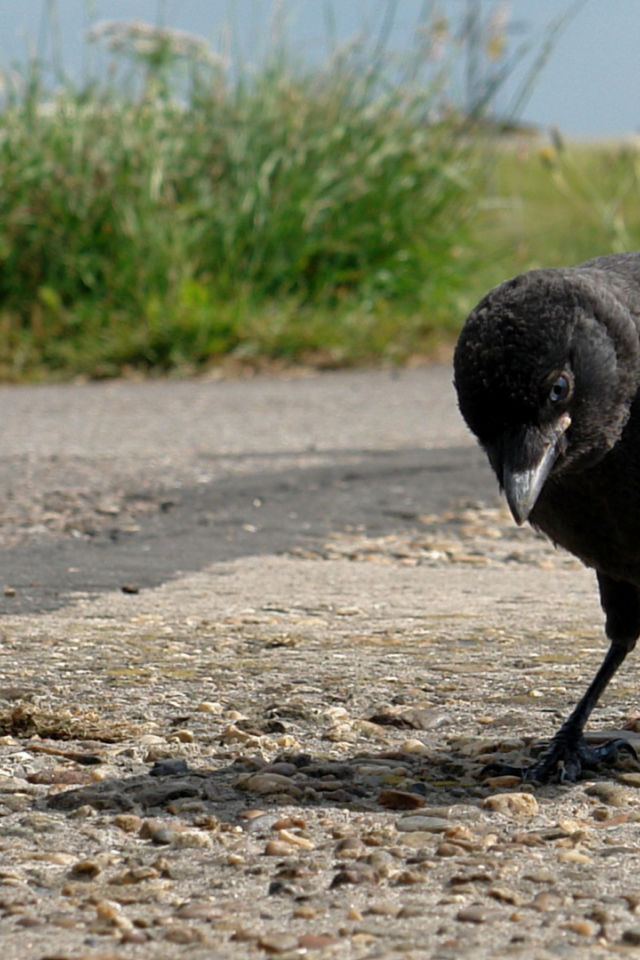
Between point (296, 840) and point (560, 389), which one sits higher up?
point (560, 389)

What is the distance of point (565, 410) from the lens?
288 cm

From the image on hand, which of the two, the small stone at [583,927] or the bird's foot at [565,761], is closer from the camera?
the small stone at [583,927]

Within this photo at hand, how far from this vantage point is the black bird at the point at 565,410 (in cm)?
277

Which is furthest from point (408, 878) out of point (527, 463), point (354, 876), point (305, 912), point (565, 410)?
point (565, 410)

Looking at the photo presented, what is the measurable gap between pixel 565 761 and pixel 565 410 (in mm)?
786

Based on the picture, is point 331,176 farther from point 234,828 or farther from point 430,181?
point 234,828

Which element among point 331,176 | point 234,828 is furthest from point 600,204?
point 234,828

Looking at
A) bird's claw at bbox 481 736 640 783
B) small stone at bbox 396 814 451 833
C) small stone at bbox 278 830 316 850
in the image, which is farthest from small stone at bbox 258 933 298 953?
bird's claw at bbox 481 736 640 783

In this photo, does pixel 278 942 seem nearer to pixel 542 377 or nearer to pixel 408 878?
pixel 408 878

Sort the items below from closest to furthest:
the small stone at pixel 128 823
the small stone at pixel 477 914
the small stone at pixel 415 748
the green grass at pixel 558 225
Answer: the small stone at pixel 477 914 → the small stone at pixel 128 823 → the small stone at pixel 415 748 → the green grass at pixel 558 225

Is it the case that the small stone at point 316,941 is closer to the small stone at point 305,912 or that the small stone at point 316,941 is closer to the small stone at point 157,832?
the small stone at point 305,912

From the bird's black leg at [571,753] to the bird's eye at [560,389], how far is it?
2.64ft

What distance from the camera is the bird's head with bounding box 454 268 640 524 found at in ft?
9.05

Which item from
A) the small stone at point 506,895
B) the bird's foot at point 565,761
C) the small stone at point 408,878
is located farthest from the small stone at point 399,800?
→ the small stone at point 506,895
